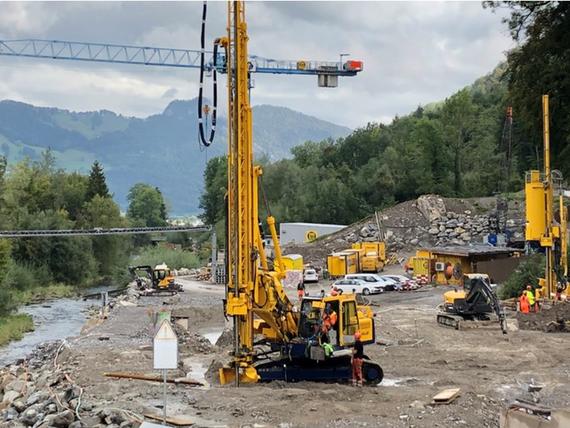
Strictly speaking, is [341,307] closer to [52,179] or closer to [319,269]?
[319,269]

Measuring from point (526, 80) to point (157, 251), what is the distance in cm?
5826

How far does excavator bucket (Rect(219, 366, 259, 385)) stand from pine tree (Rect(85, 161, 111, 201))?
88.3 meters

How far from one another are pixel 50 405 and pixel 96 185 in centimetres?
9299

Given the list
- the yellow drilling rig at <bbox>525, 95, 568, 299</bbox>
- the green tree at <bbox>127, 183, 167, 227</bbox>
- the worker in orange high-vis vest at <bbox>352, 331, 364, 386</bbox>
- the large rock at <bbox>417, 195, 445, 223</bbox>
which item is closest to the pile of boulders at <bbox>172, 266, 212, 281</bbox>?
the large rock at <bbox>417, 195, 445, 223</bbox>

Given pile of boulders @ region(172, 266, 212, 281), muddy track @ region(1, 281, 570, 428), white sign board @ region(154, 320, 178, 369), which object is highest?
white sign board @ region(154, 320, 178, 369)

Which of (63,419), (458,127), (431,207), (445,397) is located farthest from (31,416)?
(458,127)

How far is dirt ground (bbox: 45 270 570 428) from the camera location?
1633cm

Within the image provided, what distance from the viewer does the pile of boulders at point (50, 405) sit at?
1555 centimetres

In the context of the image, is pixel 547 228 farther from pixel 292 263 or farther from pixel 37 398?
pixel 37 398

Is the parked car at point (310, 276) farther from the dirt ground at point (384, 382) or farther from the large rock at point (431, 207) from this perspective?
the dirt ground at point (384, 382)

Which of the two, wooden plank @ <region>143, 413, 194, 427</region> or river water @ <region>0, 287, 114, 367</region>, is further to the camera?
river water @ <region>0, 287, 114, 367</region>

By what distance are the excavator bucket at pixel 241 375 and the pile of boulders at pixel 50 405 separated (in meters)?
3.63

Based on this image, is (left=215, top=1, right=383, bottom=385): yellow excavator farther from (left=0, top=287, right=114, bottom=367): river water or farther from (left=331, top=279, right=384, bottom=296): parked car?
(left=331, top=279, right=384, bottom=296): parked car

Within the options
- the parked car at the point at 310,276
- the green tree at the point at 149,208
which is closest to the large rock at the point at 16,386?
the parked car at the point at 310,276
